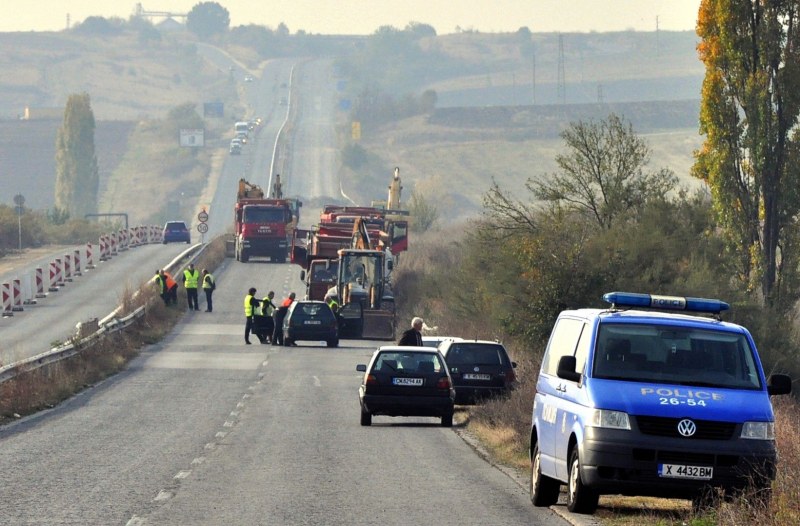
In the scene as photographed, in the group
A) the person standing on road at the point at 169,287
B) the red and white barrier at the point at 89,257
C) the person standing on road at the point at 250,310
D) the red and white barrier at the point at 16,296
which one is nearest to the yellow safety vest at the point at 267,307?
the person standing on road at the point at 250,310

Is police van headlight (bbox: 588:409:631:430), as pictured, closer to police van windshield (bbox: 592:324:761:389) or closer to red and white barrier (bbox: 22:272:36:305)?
police van windshield (bbox: 592:324:761:389)

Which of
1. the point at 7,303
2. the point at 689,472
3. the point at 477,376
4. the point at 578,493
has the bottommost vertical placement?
A: the point at 7,303

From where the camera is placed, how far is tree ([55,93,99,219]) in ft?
429

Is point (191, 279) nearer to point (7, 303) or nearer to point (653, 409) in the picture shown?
point (7, 303)

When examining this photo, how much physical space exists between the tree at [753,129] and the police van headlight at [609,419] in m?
23.4

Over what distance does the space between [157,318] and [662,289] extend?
21859mm

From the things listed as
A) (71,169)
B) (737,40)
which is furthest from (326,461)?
(71,169)

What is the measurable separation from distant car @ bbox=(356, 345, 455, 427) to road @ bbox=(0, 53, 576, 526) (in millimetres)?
402

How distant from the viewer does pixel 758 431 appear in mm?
13070

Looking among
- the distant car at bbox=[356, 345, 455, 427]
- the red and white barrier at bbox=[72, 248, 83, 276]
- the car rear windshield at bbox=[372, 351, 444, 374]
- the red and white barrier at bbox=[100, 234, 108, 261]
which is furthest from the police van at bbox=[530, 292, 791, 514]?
the red and white barrier at bbox=[100, 234, 108, 261]

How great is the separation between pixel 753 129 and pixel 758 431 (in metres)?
25.1

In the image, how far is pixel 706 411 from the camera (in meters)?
13.0

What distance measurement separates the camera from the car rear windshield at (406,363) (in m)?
24.2

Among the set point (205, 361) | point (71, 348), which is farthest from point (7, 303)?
point (71, 348)
